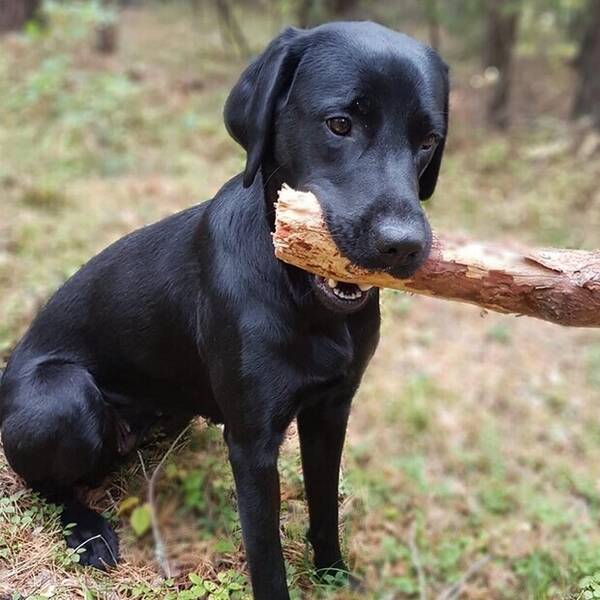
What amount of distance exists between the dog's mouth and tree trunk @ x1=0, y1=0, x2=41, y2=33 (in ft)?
33.7

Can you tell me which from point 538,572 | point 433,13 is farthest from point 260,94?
point 433,13

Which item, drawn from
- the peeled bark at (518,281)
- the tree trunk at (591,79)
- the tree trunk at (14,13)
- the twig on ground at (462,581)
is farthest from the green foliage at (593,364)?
the tree trunk at (14,13)

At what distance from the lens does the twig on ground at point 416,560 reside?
11.1 feet

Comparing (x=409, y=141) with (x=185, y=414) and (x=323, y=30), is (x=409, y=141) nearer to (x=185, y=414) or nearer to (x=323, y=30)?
(x=323, y=30)

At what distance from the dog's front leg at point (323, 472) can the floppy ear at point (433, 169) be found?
0.82m

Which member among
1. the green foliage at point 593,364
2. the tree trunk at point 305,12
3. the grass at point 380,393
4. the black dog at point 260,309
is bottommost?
the green foliage at point 593,364

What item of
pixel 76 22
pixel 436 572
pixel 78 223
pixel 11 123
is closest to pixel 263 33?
pixel 76 22

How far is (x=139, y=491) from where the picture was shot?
3260 millimetres

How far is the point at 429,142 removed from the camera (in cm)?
239

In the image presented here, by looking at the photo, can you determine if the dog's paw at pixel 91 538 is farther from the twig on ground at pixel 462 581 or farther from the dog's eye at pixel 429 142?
the dog's eye at pixel 429 142

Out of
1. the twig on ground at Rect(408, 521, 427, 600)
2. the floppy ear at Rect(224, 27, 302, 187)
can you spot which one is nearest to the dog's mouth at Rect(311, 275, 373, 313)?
the floppy ear at Rect(224, 27, 302, 187)

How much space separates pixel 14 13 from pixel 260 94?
10.1 metres

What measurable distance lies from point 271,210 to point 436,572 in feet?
7.25

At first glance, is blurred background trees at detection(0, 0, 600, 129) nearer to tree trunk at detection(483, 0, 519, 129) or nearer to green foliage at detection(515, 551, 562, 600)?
tree trunk at detection(483, 0, 519, 129)
